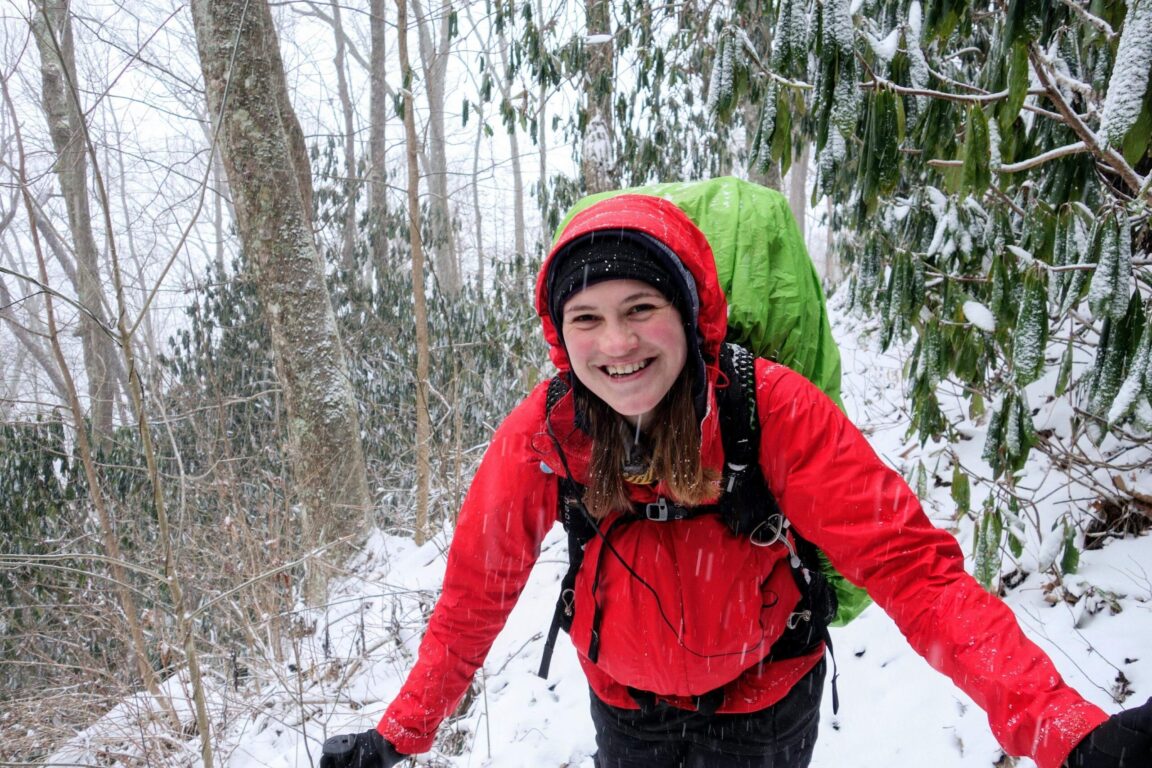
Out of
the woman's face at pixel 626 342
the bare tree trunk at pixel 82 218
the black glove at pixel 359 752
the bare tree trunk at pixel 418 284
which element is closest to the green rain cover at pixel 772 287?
the woman's face at pixel 626 342

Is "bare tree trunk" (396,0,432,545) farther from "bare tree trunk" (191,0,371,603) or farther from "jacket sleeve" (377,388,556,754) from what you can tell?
"jacket sleeve" (377,388,556,754)

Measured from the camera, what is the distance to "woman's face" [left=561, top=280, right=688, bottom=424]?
139 centimetres

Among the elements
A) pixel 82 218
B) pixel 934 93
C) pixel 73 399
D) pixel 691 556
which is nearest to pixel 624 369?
pixel 691 556

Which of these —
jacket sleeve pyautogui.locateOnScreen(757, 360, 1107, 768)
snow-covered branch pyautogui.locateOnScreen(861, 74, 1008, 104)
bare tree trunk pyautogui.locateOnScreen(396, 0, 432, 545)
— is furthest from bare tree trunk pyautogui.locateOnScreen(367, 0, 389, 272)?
jacket sleeve pyautogui.locateOnScreen(757, 360, 1107, 768)

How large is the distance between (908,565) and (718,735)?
0.66 meters

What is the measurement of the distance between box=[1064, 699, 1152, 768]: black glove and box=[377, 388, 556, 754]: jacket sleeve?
976mm

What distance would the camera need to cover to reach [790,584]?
4.89ft

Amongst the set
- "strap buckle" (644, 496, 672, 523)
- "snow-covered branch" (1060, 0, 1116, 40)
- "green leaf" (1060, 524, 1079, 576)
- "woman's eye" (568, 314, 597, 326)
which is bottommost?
"green leaf" (1060, 524, 1079, 576)

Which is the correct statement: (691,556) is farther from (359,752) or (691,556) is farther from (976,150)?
(976,150)

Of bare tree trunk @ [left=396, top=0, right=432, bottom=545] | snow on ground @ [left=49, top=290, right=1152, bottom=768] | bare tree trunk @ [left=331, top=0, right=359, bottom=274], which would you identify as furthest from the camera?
bare tree trunk @ [left=331, top=0, right=359, bottom=274]

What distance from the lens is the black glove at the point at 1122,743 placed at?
890mm

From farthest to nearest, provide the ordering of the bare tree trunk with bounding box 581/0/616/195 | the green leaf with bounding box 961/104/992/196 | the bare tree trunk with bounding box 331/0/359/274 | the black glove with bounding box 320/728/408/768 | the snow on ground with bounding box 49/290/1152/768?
the bare tree trunk with bounding box 331/0/359/274 → the bare tree trunk with bounding box 581/0/616/195 → the snow on ground with bounding box 49/290/1152/768 → the green leaf with bounding box 961/104/992/196 → the black glove with bounding box 320/728/408/768

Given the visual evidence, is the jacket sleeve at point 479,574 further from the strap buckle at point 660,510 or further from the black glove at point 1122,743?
the black glove at point 1122,743

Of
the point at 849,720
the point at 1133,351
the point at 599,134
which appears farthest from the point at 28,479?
the point at 1133,351
